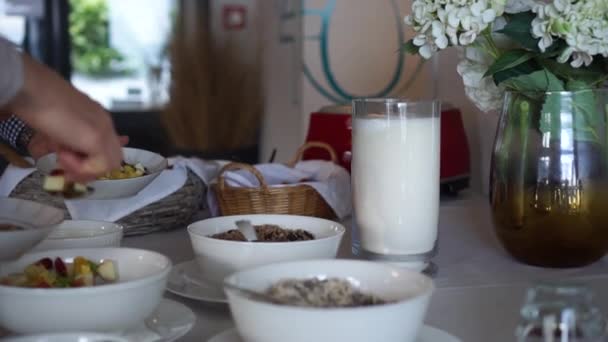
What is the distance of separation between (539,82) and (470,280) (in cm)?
27

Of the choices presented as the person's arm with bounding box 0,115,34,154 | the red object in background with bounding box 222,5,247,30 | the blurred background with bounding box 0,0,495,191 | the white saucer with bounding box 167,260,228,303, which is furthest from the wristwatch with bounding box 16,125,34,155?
the red object in background with bounding box 222,5,247,30

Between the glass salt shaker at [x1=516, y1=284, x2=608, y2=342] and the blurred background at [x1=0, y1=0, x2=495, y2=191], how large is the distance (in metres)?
1.59

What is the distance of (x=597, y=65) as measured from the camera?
40.9 inches

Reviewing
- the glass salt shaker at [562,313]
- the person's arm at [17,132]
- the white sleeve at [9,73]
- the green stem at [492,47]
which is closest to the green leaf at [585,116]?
the green stem at [492,47]

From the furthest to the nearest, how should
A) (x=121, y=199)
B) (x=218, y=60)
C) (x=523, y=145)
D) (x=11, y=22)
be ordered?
(x=11, y=22), (x=218, y=60), (x=121, y=199), (x=523, y=145)

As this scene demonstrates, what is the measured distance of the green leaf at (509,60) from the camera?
3.35ft

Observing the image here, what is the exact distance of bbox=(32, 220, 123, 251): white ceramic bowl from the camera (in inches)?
37.1

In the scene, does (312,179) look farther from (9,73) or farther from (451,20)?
(9,73)

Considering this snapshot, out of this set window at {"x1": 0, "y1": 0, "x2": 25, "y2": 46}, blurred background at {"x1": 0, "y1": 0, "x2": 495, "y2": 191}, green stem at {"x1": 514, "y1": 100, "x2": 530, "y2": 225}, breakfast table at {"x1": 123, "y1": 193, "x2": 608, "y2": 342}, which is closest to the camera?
breakfast table at {"x1": 123, "y1": 193, "x2": 608, "y2": 342}

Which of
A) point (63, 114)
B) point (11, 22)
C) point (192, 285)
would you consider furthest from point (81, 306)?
point (11, 22)

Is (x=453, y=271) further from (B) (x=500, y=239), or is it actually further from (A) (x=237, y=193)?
(A) (x=237, y=193)

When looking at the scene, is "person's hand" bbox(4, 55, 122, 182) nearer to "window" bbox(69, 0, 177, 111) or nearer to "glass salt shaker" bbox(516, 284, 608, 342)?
"glass salt shaker" bbox(516, 284, 608, 342)

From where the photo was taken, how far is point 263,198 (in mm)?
1311

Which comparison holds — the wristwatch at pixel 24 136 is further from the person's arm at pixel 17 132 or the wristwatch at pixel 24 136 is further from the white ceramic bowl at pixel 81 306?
the white ceramic bowl at pixel 81 306
